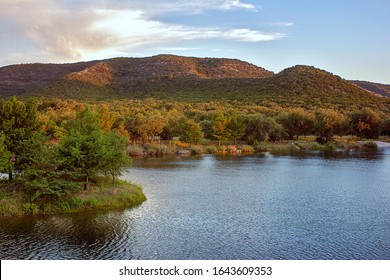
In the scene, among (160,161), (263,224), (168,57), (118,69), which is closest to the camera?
(263,224)

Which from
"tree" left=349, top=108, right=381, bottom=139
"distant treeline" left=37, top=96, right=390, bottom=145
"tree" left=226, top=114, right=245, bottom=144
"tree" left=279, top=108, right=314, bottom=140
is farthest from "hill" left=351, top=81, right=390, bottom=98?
"tree" left=226, top=114, right=245, bottom=144

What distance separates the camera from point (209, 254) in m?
22.7

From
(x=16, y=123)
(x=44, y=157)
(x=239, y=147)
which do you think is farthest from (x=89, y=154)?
(x=239, y=147)

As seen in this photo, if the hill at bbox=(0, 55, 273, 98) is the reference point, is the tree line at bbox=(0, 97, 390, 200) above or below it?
below

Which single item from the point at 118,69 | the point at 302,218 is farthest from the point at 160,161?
the point at 118,69

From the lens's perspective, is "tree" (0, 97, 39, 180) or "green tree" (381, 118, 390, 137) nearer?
"tree" (0, 97, 39, 180)

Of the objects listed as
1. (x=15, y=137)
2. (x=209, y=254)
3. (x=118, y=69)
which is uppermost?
(x=118, y=69)

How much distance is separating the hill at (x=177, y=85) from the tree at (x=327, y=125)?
21815 millimetres

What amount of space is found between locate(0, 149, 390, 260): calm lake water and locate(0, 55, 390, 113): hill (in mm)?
80215

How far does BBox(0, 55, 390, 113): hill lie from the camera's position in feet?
438

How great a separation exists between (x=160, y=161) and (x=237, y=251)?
132 feet

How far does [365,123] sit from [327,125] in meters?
14.2

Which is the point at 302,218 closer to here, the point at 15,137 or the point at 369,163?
the point at 15,137

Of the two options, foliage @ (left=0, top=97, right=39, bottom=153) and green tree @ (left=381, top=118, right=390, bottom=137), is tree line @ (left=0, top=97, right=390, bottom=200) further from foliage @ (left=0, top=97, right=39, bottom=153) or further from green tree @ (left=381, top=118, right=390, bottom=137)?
green tree @ (left=381, top=118, right=390, bottom=137)
